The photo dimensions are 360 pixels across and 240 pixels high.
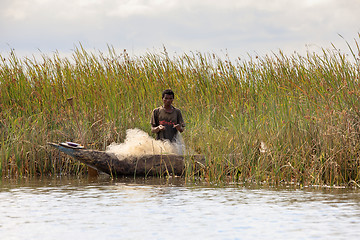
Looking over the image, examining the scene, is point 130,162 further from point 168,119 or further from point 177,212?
point 177,212

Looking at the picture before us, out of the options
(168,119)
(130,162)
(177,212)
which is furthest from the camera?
Result: (168,119)

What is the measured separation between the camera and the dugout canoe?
10.4 meters

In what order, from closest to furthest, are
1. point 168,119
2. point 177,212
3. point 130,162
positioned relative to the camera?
point 177,212 → point 130,162 → point 168,119

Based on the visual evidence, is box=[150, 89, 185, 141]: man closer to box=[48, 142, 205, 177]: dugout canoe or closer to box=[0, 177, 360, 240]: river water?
box=[48, 142, 205, 177]: dugout canoe

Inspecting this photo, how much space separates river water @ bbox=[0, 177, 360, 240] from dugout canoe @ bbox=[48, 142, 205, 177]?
1060mm

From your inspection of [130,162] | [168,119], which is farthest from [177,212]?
[168,119]

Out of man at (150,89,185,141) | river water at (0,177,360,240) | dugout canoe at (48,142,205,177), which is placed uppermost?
man at (150,89,185,141)

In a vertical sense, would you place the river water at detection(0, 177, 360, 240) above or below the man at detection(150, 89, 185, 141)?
below

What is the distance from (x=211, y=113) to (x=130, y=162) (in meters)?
2.75

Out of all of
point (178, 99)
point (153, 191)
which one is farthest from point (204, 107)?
point (153, 191)

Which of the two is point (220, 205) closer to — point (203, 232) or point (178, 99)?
point (203, 232)

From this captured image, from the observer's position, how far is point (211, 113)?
12.8 m

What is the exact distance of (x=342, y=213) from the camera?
6.36 metres

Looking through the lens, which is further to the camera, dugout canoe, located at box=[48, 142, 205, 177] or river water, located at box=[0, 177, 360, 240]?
dugout canoe, located at box=[48, 142, 205, 177]
